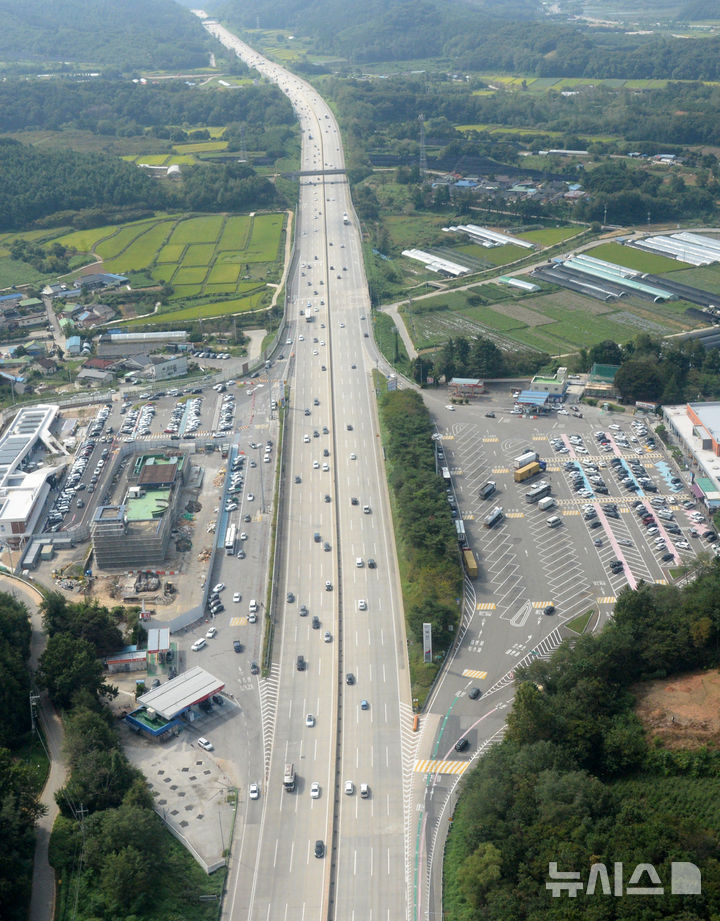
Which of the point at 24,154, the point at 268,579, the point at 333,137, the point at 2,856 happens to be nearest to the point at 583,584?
the point at 268,579

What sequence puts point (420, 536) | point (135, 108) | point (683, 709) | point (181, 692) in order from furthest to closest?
point (135, 108) < point (420, 536) < point (181, 692) < point (683, 709)

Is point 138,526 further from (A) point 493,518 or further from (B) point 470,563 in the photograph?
(A) point 493,518

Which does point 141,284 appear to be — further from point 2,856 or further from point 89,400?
point 2,856

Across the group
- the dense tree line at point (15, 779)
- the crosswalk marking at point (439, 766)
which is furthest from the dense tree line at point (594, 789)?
the dense tree line at point (15, 779)

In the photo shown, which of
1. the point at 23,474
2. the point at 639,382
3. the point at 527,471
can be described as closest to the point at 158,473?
the point at 23,474

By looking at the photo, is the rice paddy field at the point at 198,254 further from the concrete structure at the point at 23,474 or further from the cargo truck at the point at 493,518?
the cargo truck at the point at 493,518

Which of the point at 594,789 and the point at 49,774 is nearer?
the point at 594,789
